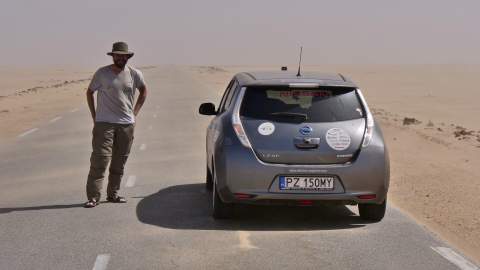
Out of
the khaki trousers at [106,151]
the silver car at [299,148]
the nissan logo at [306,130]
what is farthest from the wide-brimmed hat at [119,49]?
the nissan logo at [306,130]

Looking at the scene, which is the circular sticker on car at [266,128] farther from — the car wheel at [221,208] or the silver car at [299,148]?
the car wheel at [221,208]

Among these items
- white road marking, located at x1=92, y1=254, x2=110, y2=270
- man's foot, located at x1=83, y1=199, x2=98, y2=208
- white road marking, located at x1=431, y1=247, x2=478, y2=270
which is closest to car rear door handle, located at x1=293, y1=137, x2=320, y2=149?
white road marking, located at x1=431, y1=247, x2=478, y2=270

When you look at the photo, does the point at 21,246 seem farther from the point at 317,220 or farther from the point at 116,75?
the point at 317,220

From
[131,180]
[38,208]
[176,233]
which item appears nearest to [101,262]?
[176,233]

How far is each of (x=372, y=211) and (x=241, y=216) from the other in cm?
138

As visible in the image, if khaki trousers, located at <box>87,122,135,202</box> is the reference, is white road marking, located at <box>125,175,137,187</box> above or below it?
below

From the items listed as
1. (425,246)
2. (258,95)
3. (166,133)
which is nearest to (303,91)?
(258,95)

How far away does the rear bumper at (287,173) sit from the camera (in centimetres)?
786

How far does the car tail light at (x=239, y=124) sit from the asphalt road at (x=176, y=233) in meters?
0.88

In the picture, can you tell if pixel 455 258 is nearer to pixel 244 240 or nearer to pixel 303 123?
pixel 244 240

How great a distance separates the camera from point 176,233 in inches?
309

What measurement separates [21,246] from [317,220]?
3076mm

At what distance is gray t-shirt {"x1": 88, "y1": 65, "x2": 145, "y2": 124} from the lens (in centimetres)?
907

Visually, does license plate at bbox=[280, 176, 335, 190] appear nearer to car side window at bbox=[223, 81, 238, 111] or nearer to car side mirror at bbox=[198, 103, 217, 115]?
car side window at bbox=[223, 81, 238, 111]
